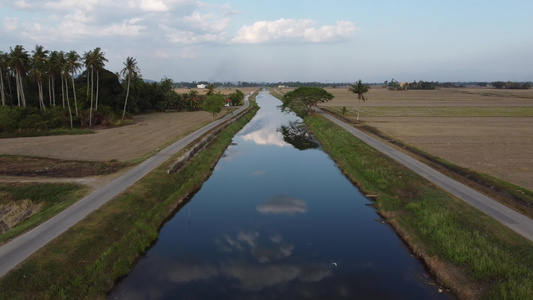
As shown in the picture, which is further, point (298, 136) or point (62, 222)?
point (298, 136)

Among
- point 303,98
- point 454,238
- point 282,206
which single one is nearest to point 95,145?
point 282,206

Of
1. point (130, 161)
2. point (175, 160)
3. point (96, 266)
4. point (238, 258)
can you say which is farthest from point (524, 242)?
point (130, 161)

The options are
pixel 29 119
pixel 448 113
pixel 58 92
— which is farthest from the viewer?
pixel 448 113

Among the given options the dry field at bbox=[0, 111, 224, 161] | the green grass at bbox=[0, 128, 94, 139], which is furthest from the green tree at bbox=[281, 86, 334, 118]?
the green grass at bbox=[0, 128, 94, 139]

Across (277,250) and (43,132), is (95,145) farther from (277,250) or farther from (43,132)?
(277,250)

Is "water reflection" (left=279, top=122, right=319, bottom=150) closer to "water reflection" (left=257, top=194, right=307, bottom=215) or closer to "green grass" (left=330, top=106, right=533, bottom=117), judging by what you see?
"green grass" (left=330, top=106, right=533, bottom=117)

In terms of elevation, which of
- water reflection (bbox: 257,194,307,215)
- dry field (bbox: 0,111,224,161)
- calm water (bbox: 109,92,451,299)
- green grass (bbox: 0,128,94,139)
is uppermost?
green grass (bbox: 0,128,94,139)

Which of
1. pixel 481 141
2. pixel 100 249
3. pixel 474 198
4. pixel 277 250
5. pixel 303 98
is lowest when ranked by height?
pixel 277 250
